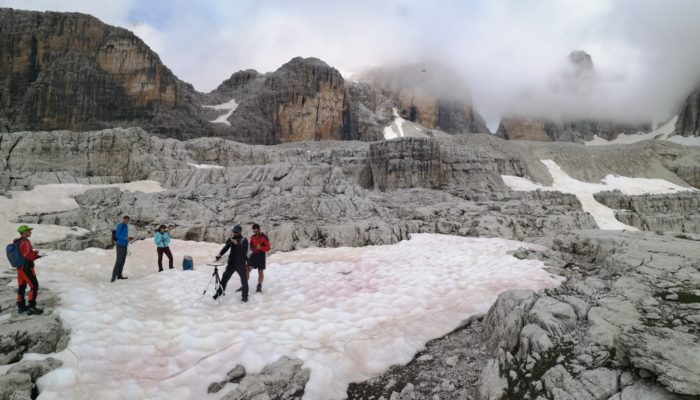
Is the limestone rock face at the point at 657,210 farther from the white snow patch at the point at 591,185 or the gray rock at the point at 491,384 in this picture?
the gray rock at the point at 491,384

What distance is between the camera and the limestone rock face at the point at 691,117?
290 ft

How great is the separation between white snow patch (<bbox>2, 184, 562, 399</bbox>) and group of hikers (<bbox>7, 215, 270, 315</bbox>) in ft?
1.50

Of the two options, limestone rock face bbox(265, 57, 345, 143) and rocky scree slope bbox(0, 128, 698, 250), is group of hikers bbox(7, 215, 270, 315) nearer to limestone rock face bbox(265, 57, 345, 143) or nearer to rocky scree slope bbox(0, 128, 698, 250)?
rocky scree slope bbox(0, 128, 698, 250)

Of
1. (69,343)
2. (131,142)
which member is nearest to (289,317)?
(69,343)

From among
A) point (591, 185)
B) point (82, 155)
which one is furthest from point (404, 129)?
point (82, 155)

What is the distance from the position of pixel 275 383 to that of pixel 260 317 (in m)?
2.63

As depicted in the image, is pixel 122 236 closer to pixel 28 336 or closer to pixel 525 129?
pixel 28 336

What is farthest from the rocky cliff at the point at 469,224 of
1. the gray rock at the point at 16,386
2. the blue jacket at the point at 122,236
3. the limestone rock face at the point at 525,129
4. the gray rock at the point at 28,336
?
the limestone rock face at the point at 525,129

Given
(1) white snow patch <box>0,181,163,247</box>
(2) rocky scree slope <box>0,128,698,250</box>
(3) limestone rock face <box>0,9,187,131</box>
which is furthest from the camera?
(3) limestone rock face <box>0,9,187,131</box>

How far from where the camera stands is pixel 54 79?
→ 65438 millimetres

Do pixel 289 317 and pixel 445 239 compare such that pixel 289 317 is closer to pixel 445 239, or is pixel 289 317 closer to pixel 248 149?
pixel 445 239

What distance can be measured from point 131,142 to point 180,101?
53293 millimetres

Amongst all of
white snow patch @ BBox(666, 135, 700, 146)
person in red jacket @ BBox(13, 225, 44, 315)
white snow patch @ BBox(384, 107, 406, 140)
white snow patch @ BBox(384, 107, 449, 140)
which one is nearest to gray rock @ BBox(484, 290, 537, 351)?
person in red jacket @ BBox(13, 225, 44, 315)

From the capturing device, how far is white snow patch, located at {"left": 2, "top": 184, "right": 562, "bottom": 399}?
18.5 feet
